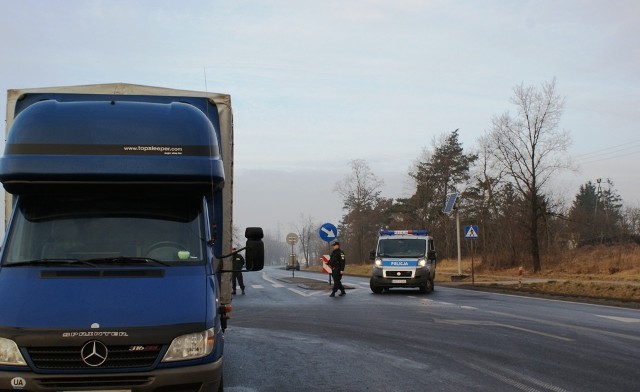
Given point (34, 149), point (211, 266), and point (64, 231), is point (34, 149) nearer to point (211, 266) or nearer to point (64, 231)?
point (64, 231)

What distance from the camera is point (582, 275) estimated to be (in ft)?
119

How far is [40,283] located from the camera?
5.25 m

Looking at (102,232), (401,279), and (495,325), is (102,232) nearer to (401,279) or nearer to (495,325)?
(495,325)

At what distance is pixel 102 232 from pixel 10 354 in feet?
4.60

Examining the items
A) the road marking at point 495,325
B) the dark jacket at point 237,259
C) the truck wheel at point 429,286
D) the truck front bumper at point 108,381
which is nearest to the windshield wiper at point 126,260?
the truck front bumper at point 108,381

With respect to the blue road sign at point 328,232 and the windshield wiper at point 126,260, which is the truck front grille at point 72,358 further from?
the blue road sign at point 328,232

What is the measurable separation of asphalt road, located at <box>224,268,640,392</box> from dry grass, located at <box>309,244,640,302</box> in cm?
722

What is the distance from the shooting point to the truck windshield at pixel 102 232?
5707 millimetres

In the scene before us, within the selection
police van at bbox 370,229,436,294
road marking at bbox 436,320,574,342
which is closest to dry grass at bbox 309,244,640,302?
police van at bbox 370,229,436,294

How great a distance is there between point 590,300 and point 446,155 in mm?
53871

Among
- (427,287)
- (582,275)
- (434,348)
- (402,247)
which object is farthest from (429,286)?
(582,275)

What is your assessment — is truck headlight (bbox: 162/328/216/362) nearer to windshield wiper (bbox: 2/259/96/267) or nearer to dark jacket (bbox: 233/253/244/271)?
windshield wiper (bbox: 2/259/96/267)

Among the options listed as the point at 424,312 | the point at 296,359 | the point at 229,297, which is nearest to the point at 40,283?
the point at 229,297

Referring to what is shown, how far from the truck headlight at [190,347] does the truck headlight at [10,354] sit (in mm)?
1019
